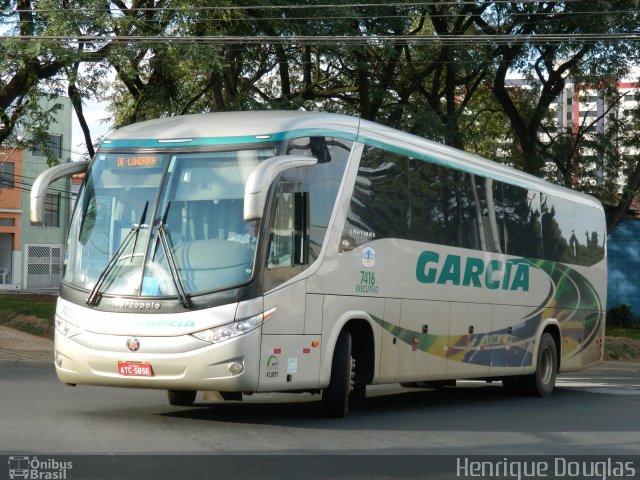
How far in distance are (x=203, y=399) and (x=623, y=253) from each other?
30127mm

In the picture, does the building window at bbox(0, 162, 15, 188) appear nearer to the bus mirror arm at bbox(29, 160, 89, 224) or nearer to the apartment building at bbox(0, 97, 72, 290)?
the apartment building at bbox(0, 97, 72, 290)

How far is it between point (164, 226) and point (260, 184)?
1454mm

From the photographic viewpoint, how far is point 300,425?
11711mm

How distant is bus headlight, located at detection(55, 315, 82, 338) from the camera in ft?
37.7

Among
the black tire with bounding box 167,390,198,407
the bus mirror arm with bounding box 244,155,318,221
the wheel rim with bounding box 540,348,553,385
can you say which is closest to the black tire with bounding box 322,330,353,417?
the black tire with bounding box 167,390,198,407

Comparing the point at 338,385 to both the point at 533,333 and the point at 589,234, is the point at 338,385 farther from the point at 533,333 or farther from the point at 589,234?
the point at 589,234

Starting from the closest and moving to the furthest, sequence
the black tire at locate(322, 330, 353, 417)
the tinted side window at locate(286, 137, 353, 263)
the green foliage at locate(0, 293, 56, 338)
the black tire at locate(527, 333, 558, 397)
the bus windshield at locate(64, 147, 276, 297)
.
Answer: the bus windshield at locate(64, 147, 276, 297) < the tinted side window at locate(286, 137, 353, 263) < the black tire at locate(322, 330, 353, 417) < the black tire at locate(527, 333, 558, 397) < the green foliage at locate(0, 293, 56, 338)

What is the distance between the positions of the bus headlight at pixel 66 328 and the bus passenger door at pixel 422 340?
4095 mm

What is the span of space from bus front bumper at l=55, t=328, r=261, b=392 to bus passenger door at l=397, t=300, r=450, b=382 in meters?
3.10

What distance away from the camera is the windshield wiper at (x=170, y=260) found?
1107cm

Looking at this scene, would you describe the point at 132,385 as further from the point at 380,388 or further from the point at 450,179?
the point at 380,388
